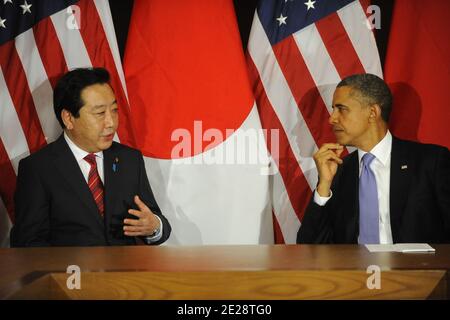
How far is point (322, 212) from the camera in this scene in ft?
8.03

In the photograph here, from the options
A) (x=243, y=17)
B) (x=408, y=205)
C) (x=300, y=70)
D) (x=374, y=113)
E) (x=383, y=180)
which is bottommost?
(x=408, y=205)

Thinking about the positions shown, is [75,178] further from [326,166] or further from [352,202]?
[352,202]

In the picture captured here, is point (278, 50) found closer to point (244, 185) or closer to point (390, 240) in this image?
point (244, 185)

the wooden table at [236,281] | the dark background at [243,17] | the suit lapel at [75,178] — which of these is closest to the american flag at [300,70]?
the dark background at [243,17]

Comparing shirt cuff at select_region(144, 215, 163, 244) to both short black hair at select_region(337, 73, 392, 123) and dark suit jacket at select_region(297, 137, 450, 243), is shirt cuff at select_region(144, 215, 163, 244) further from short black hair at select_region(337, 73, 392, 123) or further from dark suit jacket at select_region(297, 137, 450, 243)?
short black hair at select_region(337, 73, 392, 123)

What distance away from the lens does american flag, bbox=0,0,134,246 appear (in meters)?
2.77

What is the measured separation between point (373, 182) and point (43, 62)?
5.48 ft

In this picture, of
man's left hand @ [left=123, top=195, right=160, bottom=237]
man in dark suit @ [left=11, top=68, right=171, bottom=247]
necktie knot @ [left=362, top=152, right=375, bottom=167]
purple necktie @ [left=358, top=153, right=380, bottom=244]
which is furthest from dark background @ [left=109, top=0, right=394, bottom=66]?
man's left hand @ [left=123, top=195, right=160, bottom=237]

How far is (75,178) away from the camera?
2.39 meters

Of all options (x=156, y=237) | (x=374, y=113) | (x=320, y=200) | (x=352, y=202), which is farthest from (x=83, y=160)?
(x=374, y=113)

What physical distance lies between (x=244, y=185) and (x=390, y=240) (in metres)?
0.75
